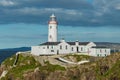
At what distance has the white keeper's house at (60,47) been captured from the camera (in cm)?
12938

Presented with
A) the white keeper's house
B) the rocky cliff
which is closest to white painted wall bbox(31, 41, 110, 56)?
the white keeper's house

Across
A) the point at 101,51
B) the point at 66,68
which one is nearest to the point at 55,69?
the point at 66,68

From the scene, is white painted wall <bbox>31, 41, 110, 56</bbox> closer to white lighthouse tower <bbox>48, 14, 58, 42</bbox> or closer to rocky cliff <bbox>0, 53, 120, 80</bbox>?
white lighthouse tower <bbox>48, 14, 58, 42</bbox>

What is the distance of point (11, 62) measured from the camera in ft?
401

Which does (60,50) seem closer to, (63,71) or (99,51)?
(99,51)

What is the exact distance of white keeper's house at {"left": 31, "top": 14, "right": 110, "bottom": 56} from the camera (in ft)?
424

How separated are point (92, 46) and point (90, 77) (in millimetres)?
29134

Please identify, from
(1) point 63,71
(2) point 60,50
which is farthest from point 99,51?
(1) point 63,71

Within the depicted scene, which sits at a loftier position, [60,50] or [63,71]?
[60,50]

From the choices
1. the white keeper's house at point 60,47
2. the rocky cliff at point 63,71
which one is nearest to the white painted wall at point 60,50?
the white keeper's house at point 60,47

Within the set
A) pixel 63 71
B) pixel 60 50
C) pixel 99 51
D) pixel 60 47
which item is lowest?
pixel 63 71

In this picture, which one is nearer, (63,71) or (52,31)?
(63,71)

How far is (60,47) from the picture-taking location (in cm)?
13025

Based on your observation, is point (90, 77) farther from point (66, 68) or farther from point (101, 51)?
point (101, 51)
